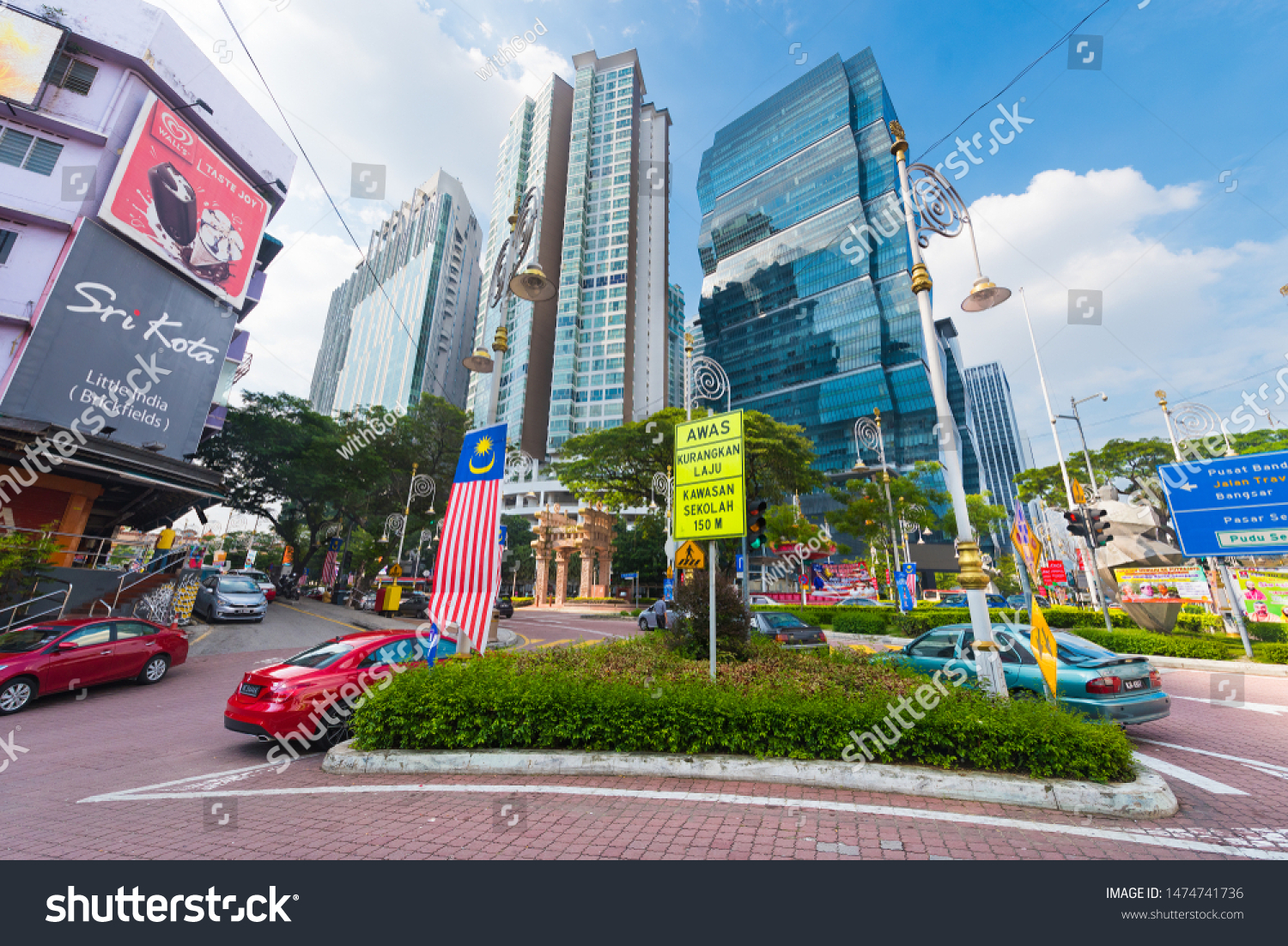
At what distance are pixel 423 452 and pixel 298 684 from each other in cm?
3170

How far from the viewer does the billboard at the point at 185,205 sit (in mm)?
19906

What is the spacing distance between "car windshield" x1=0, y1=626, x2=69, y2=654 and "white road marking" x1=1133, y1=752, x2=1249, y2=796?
16.4 metres

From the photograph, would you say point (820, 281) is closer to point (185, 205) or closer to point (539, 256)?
point (539, 256)

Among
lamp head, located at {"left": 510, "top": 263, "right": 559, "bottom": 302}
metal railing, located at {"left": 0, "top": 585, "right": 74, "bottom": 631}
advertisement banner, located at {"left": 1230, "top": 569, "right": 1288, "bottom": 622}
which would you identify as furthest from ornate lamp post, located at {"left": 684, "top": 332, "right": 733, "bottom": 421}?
advertisement banner, located at {"left": 1230, "top": 569, "right": 1288, "bottom": 622}

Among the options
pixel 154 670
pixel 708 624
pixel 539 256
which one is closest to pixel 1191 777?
pixel 708 624

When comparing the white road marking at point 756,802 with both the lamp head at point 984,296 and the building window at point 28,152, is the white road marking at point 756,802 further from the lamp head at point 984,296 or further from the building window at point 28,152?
the building window at point 28,152

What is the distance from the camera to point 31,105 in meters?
18.6

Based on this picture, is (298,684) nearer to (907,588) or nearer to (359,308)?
(907,588)

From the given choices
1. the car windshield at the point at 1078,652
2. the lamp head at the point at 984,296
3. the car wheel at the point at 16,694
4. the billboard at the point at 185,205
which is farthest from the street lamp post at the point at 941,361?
the billboard at the point at 185,205

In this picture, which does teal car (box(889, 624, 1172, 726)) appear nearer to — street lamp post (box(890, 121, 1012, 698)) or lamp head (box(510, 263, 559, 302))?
street lamp post (box(890, 121, 1012, 698))

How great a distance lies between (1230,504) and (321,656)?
71.4 feet

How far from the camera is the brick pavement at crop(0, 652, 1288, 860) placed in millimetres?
3785
